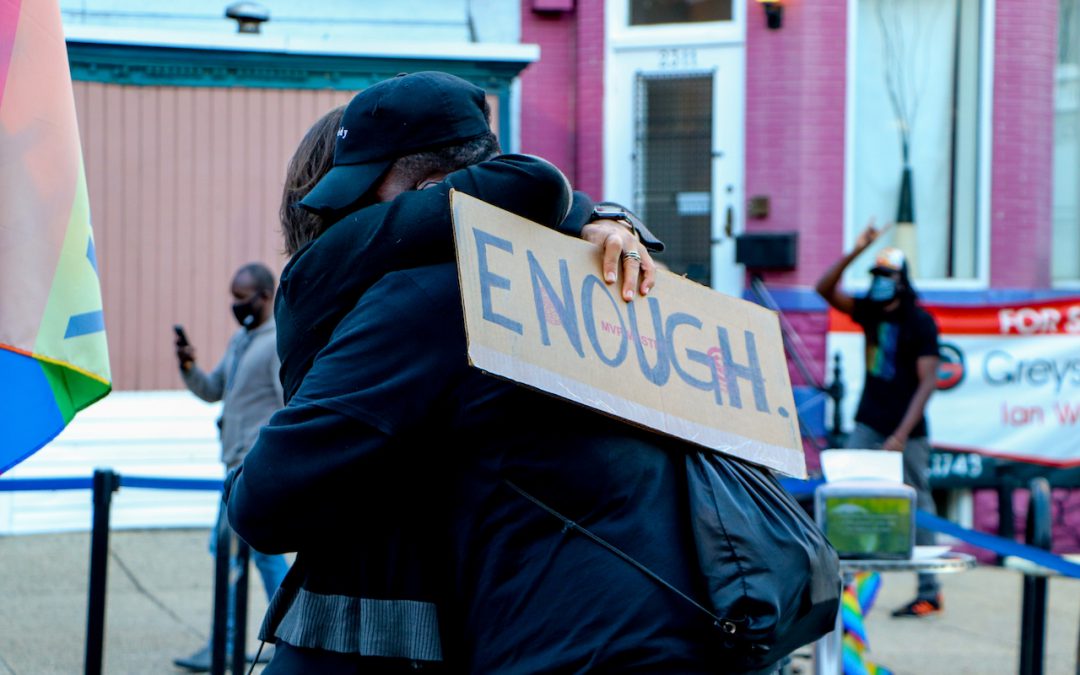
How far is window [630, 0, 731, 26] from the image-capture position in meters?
10.2

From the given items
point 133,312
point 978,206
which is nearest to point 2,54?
point 133,312

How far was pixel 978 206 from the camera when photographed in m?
10.2

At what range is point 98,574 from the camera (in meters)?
4.80

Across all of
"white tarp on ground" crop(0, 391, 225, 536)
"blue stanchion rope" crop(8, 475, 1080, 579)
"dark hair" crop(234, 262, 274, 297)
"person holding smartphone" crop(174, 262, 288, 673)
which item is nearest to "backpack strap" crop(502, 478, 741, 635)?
"blue stanchion rope" crop(8, 475, 1080, 579)

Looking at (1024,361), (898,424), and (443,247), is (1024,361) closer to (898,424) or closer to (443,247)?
(898,424)

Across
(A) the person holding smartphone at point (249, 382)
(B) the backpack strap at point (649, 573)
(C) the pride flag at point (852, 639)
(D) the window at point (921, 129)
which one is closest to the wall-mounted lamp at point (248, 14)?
(A) the person holding smartphone at point (249, 382)

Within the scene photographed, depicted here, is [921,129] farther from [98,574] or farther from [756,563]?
[756,563]

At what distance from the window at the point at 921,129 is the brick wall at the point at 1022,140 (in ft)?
0.76

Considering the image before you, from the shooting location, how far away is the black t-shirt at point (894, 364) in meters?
7.53

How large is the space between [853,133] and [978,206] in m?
1.13

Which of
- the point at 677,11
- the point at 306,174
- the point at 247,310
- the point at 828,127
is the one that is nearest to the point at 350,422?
the point at 306,174

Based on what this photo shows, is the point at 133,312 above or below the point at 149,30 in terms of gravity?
below

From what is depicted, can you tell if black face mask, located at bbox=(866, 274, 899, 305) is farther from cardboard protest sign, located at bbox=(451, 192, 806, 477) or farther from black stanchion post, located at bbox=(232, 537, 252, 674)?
cardboard protest sign, located at bbox=(451, 192, 806, 477)

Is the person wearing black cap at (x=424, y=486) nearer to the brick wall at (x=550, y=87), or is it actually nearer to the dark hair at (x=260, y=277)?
the dark hair at (x=260, y=277)
